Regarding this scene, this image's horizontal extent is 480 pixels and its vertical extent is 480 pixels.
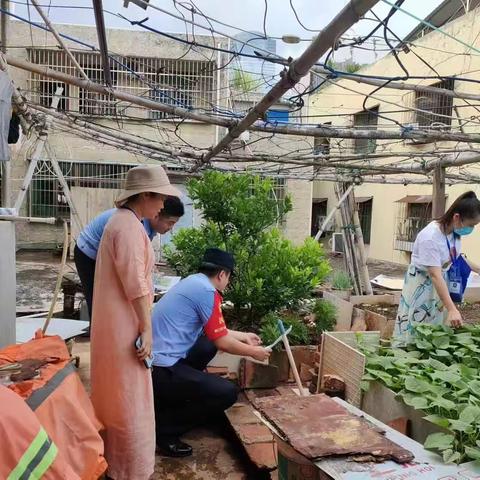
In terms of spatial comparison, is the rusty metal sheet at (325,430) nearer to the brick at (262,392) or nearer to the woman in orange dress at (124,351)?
the woman in orange dress at (124,351)

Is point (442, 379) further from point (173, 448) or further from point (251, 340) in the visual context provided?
point (173, 448)

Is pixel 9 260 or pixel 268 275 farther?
pixel 268 275

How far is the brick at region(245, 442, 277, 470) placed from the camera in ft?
8.42

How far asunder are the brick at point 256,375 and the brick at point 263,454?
0.80m

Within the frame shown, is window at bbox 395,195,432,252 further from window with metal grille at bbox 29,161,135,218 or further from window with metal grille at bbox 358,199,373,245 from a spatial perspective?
window with metal grille at bbox 29,161,135,218

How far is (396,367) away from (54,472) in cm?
205

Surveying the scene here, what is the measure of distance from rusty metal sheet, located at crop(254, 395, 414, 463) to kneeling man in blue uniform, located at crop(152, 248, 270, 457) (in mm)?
592

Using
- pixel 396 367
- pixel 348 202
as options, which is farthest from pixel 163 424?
pixel 348 202

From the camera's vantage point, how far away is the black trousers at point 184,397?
110 inches

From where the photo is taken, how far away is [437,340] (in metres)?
3.17

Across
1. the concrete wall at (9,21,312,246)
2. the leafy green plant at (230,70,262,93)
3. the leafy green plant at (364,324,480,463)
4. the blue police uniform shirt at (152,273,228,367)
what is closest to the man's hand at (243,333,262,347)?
the blue police uniform shirt at (152,273,228,367)

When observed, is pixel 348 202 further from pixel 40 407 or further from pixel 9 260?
pixel 40 407

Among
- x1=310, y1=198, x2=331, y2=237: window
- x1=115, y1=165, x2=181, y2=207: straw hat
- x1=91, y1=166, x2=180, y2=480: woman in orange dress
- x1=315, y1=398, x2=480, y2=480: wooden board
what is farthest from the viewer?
x1=310, y1=198, x2=331, y2=237: window

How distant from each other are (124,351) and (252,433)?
3.49 ft
